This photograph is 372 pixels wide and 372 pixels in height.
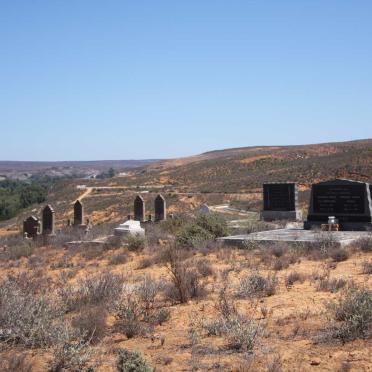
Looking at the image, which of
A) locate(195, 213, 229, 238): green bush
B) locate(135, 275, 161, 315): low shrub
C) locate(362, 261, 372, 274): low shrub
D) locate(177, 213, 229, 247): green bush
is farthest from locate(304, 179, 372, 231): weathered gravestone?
locate(135, 275, 161, 315): low shrub

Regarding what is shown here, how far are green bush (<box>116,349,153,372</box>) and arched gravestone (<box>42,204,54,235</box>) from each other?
68.6ft

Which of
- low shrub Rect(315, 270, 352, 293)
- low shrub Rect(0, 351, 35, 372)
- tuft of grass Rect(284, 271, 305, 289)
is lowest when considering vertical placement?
tuft of grass Rect(284, 271, 305, 289)

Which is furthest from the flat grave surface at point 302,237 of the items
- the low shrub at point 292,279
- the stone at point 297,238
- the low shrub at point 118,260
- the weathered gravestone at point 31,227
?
the weathered gravestone at point 31,227

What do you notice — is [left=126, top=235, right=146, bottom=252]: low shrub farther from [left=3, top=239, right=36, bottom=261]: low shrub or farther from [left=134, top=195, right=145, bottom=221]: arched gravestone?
[left=134, top=195, right=145, bottom=221]: arched gravestone

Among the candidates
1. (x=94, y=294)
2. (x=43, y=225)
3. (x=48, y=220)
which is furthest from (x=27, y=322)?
(x=43, y=225)

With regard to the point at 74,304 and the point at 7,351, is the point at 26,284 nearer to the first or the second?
the point at 74,304

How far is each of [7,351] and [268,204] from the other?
70.7ft

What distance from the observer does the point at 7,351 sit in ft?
21.4

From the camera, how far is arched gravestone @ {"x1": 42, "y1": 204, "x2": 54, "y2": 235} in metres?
25.9

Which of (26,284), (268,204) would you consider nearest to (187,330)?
(26,284)

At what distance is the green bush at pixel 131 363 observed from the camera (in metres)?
5.50

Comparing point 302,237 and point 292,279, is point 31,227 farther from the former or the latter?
point 292,279

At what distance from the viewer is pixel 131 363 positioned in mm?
5539

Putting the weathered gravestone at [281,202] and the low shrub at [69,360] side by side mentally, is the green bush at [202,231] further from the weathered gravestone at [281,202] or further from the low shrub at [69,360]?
the low shrub at [69,360]
